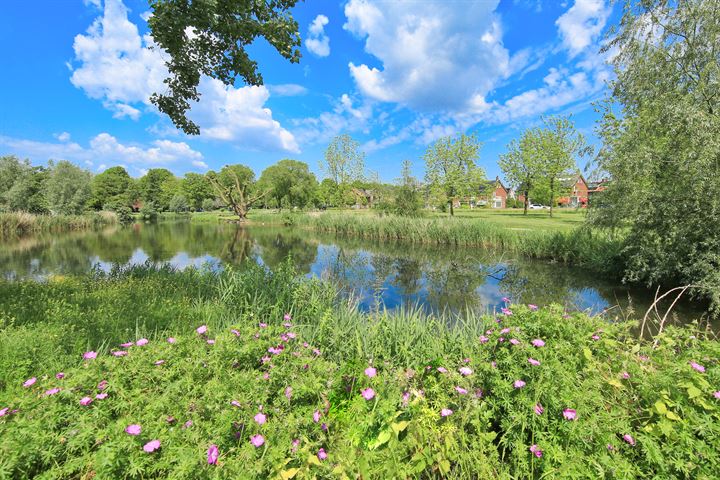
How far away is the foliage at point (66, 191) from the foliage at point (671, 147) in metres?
50.3

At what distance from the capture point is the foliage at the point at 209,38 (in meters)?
5.25

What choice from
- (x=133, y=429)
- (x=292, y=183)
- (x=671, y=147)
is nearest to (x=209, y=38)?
(x=133, y=429)

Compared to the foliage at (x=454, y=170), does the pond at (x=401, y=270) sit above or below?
below

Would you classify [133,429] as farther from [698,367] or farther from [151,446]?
[698,367]

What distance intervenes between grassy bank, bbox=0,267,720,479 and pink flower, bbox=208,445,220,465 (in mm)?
42

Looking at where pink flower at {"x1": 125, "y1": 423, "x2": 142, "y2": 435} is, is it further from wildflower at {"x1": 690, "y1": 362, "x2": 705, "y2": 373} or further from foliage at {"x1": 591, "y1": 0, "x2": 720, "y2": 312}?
foliage at {"x1": 591, "y1": 0, "x2": 720, "y2": 312}

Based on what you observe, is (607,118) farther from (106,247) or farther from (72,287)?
(106,247)

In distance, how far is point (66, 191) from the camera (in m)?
37.3

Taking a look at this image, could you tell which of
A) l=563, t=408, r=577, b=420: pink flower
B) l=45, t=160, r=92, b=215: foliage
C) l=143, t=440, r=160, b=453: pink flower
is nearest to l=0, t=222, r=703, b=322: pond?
l=563, t=408, r=577, b=420: pink flower

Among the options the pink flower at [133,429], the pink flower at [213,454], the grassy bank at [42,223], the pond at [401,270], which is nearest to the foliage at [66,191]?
the grassy bank at [42,223]

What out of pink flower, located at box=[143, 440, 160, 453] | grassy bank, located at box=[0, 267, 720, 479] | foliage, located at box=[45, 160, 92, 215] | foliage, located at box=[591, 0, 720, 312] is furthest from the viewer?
foliage, located at box=[45, 160, 92, 215]

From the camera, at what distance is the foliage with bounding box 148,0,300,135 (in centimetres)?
525

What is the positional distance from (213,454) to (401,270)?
38.1 feet

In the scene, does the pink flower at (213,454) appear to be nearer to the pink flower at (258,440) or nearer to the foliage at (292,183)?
the pink flower at (258,440)
